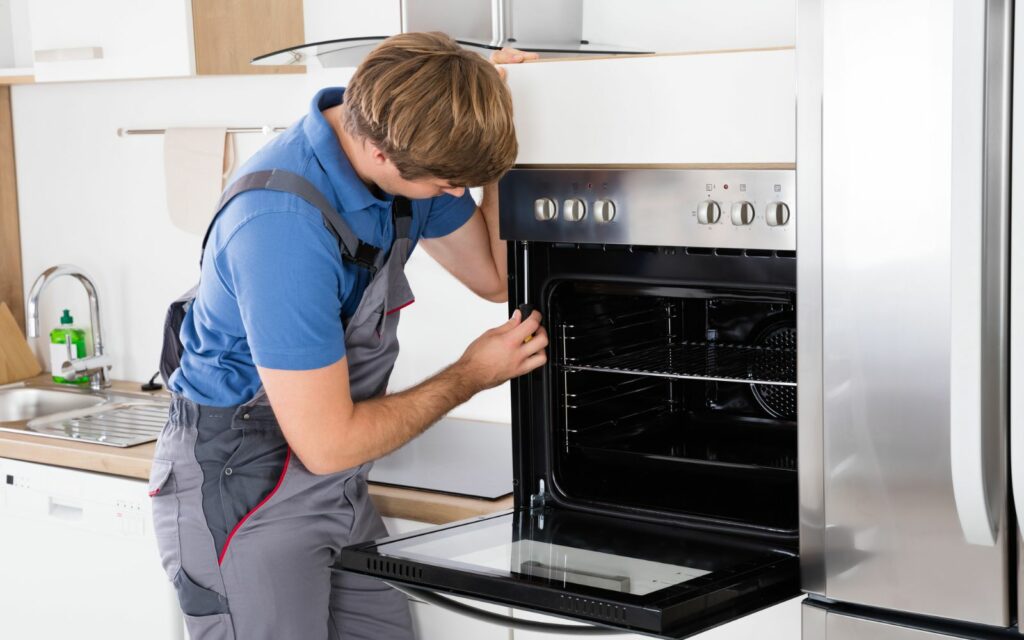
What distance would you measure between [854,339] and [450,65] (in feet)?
1.79

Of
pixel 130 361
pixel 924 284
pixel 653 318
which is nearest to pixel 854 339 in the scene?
pixel 924 284

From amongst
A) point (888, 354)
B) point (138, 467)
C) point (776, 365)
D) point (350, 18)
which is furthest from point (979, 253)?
point (138, 467)

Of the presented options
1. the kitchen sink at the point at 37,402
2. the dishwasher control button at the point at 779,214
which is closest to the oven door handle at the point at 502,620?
the dishwasher control button at the point at 779,214

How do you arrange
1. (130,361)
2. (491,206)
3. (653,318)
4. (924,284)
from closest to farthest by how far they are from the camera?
(924,284)
(653,318)
(491,206)
(130,361)

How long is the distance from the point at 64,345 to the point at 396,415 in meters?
1.50

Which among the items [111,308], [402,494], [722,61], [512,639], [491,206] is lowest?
[512,639]

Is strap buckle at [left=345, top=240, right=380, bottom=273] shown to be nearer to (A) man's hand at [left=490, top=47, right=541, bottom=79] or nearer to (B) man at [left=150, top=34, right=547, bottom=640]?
(B) man at [left=150, top=34, right=547, bottom=640]

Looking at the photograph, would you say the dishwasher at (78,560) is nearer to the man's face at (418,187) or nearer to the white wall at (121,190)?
the white wall at (121,190)

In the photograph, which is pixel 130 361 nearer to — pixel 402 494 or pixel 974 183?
pixel 402 494

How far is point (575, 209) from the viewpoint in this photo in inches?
57.7

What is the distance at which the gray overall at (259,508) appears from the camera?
1683 millimetres

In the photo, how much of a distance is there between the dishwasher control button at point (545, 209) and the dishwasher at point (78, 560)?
98 centimetres

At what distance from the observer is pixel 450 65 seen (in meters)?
1.40

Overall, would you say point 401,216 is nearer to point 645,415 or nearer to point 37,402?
point 645,415
